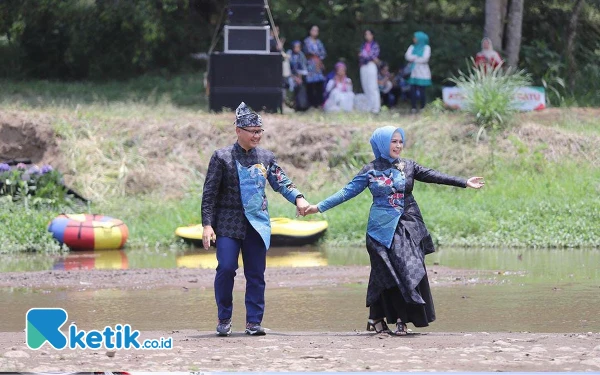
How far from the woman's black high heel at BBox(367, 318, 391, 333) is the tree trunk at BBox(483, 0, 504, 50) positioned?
1710cm

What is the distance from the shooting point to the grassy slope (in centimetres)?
1812

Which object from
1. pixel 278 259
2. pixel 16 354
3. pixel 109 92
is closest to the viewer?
pixel 16 354

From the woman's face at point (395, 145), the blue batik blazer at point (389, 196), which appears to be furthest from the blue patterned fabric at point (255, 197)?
the woman's face at point (395, 145)

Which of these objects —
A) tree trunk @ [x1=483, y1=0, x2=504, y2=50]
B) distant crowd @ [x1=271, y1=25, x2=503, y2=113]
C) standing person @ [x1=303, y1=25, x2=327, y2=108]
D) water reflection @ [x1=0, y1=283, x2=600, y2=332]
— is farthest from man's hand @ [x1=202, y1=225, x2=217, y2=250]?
tree trunk @ [x1=483, y1=0, x2=504, y2=50]

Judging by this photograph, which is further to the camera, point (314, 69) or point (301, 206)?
point (314, 69)

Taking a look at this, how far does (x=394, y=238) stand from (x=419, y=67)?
49.0 feet

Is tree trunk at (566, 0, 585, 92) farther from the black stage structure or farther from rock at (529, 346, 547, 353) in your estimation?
rock at (529, 346, 547, 353)

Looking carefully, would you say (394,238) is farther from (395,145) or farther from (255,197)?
(255,197)

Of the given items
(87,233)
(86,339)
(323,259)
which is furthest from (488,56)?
(86,339)

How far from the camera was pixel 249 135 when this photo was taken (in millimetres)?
9555

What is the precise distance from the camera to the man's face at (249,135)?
9555mm

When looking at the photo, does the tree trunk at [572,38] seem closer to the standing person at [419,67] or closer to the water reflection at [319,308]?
the standing person at [419,67]

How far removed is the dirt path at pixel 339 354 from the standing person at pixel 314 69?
50.7 ft

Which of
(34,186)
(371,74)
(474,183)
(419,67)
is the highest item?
(419,67)
